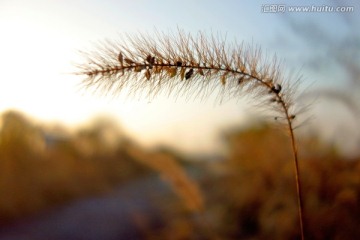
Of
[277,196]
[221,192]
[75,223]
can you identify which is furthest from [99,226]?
[277,196]

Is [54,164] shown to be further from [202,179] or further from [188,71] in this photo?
[188,71]

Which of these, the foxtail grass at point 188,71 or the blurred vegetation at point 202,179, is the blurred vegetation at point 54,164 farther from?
the foxtail grass at point 188,71

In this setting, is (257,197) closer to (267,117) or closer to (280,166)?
(280,166)

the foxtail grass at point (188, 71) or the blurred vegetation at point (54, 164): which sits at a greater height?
the foxtail grass at point (188, 71)

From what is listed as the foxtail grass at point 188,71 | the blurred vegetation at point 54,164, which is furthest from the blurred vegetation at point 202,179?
the foxtail grass at point 188,71

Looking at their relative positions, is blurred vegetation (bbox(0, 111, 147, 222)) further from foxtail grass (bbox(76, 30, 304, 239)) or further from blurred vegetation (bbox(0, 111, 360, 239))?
foxtail grass (bbox(76, 30, 304, 239))

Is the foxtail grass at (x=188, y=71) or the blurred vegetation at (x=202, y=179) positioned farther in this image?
the blurred vegetation at (x=202, y=179)
